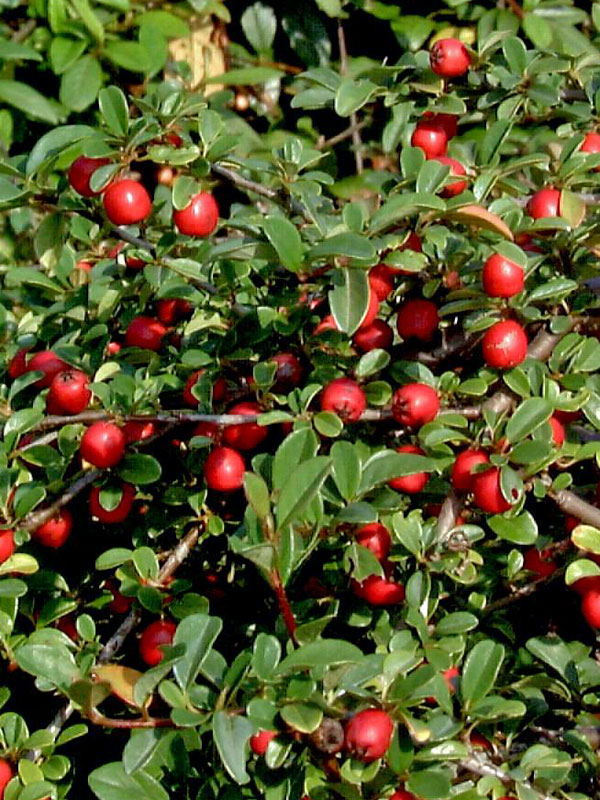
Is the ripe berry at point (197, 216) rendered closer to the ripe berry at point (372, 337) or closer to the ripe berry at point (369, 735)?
the ripe berry at point (372, 337)

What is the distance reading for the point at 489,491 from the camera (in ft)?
3.76

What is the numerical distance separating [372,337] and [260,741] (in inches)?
21.1

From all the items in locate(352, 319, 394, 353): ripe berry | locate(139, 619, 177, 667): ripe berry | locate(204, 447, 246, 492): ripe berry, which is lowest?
locate(139, 619, 177, 667): ripe berry

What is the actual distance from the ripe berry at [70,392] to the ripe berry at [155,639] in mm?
279

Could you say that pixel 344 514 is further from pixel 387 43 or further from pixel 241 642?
pixel 387 43

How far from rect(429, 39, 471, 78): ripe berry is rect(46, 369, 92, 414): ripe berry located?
67 centimetres

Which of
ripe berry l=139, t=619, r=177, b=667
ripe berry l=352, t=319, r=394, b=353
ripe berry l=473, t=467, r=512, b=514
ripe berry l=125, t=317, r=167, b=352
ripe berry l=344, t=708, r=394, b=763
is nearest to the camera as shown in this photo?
ripe berry l=344, t=708, r=394, b=763

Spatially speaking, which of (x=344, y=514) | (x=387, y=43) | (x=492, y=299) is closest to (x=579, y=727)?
(x=344, y=514)

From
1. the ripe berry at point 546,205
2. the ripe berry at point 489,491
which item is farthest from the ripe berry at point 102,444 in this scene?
the ripe berry at point 546,205

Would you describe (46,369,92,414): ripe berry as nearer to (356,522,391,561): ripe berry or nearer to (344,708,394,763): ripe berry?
(356,522,391,561): ripe berry

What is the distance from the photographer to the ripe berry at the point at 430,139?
151 centimetres

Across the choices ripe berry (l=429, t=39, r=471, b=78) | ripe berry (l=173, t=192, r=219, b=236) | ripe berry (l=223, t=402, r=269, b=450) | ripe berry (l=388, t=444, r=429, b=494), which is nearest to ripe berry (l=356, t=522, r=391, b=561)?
ripe berry (l=388, t=444, r=429, b=494)

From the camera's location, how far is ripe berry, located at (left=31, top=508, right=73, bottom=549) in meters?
1.29

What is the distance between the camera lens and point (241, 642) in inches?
55.4
